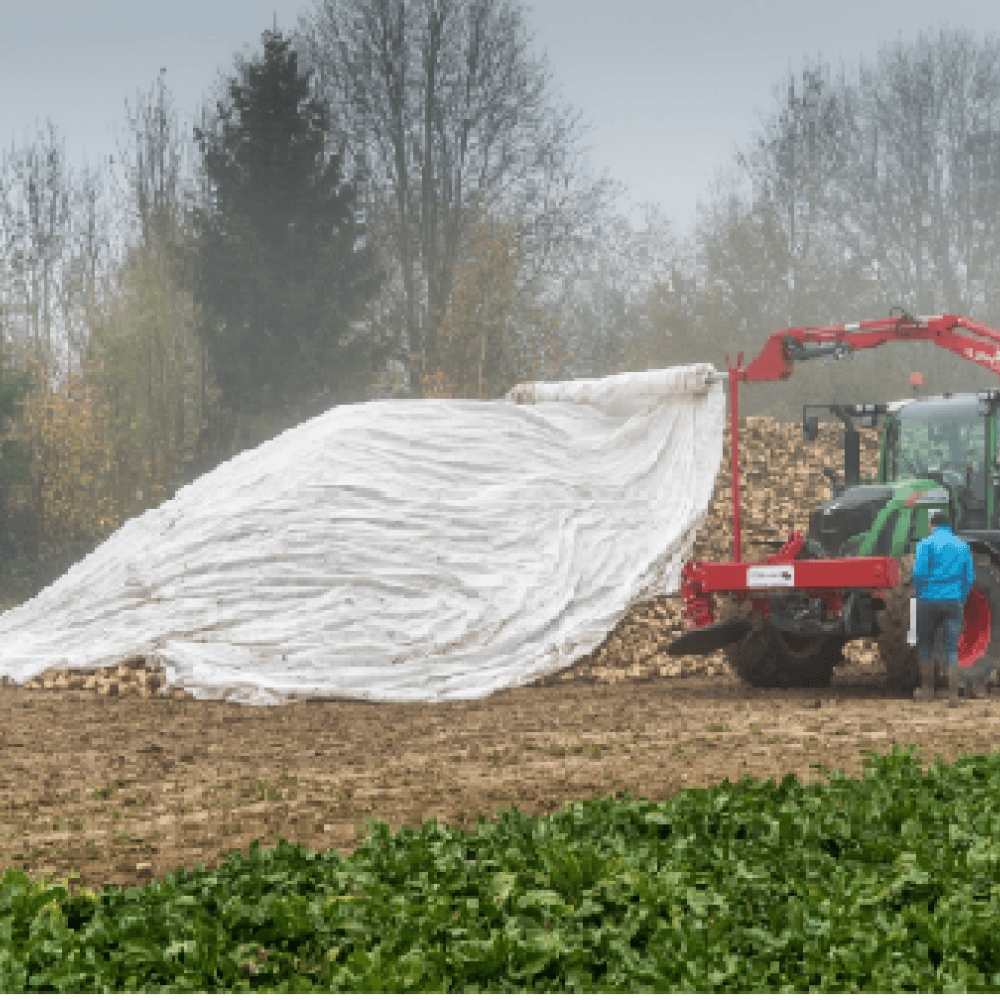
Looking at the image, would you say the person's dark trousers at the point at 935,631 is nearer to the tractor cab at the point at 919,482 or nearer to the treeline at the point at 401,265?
the tractor cab at the point at 919,482

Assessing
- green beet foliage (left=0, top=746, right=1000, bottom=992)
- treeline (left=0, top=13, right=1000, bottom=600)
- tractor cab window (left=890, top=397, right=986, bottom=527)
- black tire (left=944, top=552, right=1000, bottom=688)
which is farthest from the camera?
treeline (left=0, top=13, right=1000, bottom=600)

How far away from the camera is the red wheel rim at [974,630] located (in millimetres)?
10781

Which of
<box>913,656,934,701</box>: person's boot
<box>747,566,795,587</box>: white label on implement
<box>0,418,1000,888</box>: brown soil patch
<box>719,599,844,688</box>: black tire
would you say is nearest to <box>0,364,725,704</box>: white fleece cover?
<box>0,418,1000,888</box>: brown soil patch

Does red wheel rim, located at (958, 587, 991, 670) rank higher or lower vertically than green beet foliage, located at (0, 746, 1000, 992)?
higher

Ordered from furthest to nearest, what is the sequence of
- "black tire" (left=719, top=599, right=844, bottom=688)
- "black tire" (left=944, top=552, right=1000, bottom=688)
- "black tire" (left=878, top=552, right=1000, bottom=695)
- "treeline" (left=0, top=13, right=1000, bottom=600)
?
1. "treeline" (left=0, top=13, right=1000, bottom=600)
2. "black tire" (left=719, top=599, right=844, bottom=688)
3. "black tire" (left=944, top=552, right=1000, bottom=688)
4. "black tire" (left=878, top=552, right=1000, bottom=695)

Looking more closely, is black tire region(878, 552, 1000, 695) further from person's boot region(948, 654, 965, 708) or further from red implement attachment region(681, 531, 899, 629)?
red implement attachment region(681, 531, 899, 629)

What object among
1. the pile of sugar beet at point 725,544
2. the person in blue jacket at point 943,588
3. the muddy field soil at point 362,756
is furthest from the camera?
the pile of sugar beet at point 725,544

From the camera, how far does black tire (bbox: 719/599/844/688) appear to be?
11727 mm

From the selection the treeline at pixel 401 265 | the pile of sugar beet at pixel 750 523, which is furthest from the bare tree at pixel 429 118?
the pile of sugar beet at pixel 750 523

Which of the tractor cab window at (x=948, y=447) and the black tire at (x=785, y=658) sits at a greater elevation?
the tractor cab window at (x=948, y=447)

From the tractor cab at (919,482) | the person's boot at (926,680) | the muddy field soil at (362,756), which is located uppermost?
the tractor cab at (919,482)

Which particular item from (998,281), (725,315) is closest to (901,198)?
(998,281)

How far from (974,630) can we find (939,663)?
0.74 meters

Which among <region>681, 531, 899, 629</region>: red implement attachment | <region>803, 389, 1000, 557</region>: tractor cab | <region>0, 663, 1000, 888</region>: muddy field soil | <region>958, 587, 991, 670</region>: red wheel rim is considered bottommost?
<region>0, 663, 1000, 888</region>: muddy field soil
